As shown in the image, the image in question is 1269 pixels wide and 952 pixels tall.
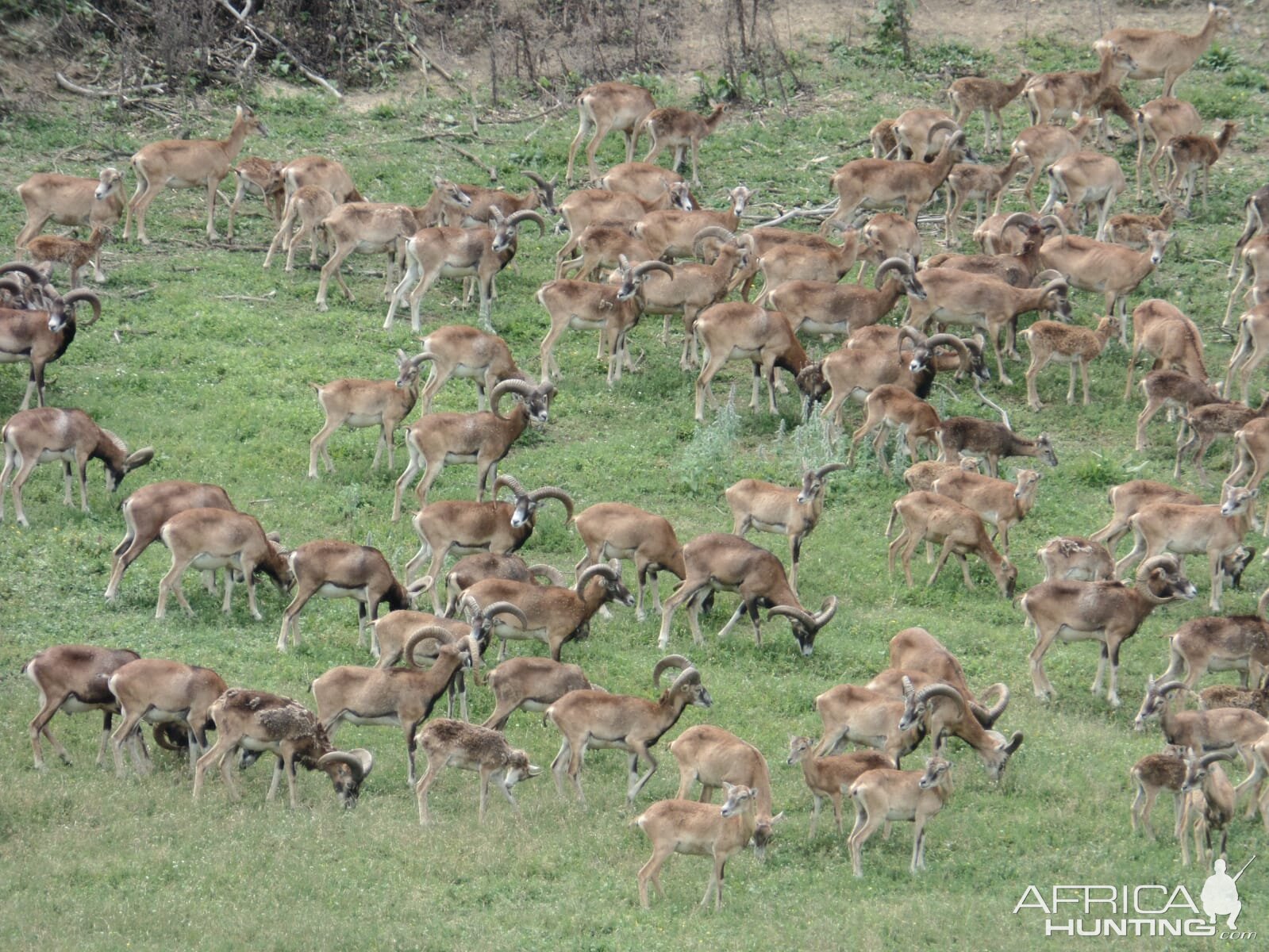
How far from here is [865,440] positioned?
941 inches

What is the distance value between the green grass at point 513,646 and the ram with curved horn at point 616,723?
0.34 meters

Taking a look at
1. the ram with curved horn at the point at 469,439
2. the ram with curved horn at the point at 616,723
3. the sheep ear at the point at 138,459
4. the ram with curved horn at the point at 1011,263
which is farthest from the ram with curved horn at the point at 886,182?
the ram with curved horn at the point at 616,723

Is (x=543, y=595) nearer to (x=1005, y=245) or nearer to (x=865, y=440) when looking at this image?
(x=865, y=440)

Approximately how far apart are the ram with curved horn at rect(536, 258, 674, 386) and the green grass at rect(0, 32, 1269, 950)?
88 cm

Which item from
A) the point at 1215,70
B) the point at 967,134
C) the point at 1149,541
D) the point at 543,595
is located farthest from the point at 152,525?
the point at 1215,70

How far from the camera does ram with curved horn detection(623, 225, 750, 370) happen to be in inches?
1008

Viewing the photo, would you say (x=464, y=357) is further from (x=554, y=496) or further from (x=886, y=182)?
(x=886, y=182)

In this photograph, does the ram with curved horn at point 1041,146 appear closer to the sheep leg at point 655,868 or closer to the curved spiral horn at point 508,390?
the curved spiral horn at point 508,390

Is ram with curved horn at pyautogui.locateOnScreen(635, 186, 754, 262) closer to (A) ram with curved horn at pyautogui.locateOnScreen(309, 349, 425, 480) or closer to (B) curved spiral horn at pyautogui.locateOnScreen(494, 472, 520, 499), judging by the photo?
(A) ram with curved horn at pyautogui.locateOnScreen(309, 349, 425, 480)

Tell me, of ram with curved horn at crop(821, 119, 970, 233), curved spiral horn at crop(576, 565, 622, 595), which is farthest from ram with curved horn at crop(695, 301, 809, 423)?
curved spiral horn at crop(576, 565, 622, 595)

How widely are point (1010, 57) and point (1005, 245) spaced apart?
33.6 feet

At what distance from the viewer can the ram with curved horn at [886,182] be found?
29.0 metres

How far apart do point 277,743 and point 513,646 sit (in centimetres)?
398

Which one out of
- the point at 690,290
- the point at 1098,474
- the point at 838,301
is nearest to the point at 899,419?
the point at 1098,474
